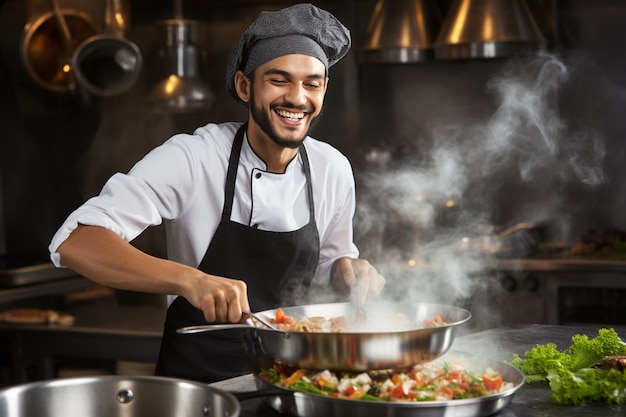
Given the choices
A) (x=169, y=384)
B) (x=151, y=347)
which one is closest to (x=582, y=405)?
(x=169, y=384)

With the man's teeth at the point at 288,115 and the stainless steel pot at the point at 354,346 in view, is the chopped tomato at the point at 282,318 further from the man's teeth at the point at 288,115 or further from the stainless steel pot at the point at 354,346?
the man's teeth at the point at 288,115

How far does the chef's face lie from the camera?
8.87ft

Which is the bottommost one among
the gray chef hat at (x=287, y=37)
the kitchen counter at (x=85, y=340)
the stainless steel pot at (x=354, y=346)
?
the kitchen counter at (x=85, y=340)

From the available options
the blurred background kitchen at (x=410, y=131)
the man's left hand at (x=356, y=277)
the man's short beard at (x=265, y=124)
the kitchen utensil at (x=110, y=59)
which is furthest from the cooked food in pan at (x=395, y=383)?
the kitchen utensil at (x=110, y=59)

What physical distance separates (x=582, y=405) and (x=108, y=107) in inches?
188

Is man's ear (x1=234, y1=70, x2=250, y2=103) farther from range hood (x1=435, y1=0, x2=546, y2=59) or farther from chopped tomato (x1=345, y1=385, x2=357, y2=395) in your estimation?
range hood (x1=435, y1=0, x2=546, y2=59)

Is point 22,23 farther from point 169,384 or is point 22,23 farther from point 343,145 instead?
point 169,384

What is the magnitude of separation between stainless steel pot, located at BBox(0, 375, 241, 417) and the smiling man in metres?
0.81

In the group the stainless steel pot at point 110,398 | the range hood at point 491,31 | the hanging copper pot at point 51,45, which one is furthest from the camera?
the hanging copper pot at point 51,45

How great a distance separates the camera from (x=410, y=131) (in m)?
5.89

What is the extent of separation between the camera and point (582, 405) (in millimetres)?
1982

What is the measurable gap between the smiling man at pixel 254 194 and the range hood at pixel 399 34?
2372mm

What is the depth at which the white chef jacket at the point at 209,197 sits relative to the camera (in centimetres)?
257

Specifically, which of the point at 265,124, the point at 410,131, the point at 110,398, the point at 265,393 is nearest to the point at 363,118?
the point at 410,131
